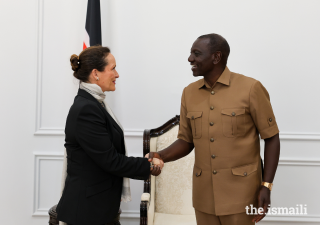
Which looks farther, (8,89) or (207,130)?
(8,89)

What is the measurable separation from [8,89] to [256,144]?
2.67 metres

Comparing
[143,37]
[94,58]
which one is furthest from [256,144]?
[143,37]

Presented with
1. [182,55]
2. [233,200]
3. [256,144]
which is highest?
[182,55]

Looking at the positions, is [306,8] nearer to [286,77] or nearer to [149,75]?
[286,77]

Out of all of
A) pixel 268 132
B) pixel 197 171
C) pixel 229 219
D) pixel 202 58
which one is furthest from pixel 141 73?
pixel 229 219

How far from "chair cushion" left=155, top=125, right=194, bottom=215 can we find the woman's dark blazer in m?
0.95

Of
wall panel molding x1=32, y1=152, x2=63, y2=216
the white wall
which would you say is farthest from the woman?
wall panel molding x1=32, y1=152, x2=63, y2=216

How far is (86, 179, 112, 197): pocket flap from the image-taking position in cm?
181

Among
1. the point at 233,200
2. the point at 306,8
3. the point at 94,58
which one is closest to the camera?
the point at 233,200

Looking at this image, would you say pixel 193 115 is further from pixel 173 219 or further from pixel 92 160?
pixel 173 219

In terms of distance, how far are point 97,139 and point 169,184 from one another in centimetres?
123

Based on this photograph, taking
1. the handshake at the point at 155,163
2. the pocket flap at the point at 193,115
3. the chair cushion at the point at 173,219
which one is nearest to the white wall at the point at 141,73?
the chair cushion at the point at 173,219

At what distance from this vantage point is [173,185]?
282 centimetres

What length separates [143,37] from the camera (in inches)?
123
